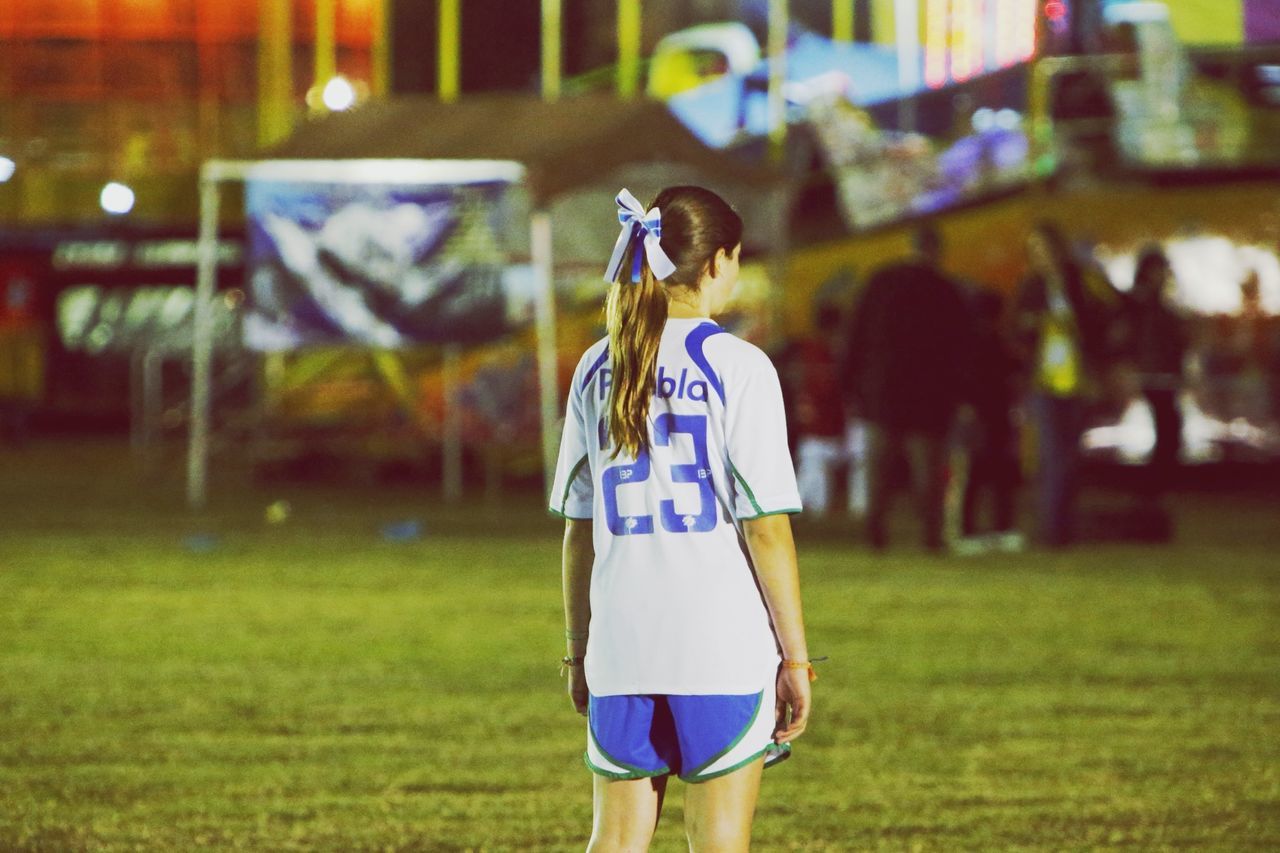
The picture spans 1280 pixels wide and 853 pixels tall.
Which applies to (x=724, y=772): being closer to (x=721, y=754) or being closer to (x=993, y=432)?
(x=721, y=754)

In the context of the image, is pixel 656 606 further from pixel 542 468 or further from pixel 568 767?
pixel 542 468

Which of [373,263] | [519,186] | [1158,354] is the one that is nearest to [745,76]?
[519,186]

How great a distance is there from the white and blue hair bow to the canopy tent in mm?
11168

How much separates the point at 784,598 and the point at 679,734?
0.32 meters

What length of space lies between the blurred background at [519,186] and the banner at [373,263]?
2cm

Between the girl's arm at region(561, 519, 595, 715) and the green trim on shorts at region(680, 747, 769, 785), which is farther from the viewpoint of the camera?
the girl's arm at region(561, 519, 595, 715)

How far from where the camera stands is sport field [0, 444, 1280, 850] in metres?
6.16

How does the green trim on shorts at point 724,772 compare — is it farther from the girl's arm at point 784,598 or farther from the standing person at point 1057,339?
the standing person at point 1057,339

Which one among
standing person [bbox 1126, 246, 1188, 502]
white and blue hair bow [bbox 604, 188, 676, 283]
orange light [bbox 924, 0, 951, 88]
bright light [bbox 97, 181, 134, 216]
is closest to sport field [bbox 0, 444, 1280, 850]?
standing person [bbox 1126, 246, 1188, 502]

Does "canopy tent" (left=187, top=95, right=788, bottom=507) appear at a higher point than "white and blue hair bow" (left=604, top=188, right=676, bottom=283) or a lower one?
higher

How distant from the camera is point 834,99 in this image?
78.4ft

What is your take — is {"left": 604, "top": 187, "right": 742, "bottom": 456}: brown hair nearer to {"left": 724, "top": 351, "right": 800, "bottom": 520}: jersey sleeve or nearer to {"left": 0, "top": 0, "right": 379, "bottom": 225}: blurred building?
{"left": 724, "top": 351, "right": 800, "bottom": 520}: jersey sleeve

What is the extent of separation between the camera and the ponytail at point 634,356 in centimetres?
379

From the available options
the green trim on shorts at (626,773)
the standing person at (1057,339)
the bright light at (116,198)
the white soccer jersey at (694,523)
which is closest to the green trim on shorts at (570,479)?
the white soccer jersey at (694,523)
